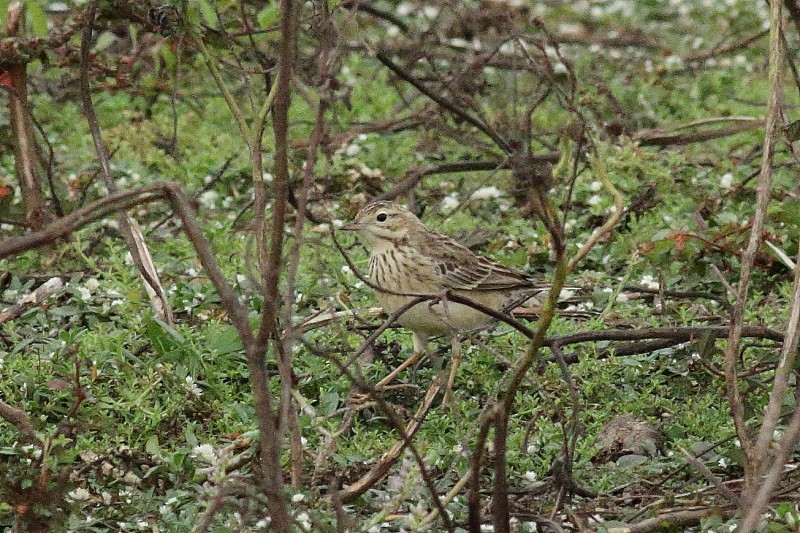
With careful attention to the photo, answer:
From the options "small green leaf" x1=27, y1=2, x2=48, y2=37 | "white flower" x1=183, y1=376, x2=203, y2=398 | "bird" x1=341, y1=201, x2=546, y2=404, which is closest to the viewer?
"white flower" x1=183, y1=376, x2=203, y2=398

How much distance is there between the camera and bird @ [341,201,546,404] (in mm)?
6531

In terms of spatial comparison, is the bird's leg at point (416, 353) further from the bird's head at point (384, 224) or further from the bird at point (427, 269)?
the bird's head at point (384, 224)

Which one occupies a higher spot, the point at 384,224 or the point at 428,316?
the point at 384,224

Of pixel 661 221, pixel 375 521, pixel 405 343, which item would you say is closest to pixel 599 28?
pixel 661 221

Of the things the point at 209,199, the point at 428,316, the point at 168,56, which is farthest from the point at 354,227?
the point at 168,56

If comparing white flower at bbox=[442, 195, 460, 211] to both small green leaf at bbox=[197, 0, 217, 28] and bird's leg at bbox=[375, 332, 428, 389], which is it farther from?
bird's leg at bbox=[375, 332, 428, 389]

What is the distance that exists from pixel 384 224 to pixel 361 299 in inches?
21.7

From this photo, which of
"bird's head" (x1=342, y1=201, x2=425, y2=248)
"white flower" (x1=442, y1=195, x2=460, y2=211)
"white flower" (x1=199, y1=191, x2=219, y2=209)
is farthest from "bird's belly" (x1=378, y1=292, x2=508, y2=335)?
"white flower" (x1=199, y1=191, x2=219, y2=209)

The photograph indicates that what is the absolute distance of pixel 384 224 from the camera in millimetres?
6820

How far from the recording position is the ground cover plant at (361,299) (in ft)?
12.7

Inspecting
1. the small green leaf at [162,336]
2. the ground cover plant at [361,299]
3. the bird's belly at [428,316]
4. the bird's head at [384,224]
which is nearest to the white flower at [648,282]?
the ground cover plant at [361,299]

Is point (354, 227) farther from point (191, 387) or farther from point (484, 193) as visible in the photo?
point (484, 193)

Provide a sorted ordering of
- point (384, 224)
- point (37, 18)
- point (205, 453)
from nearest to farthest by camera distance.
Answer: point (205, 453), point (384, 224), point (37, 18)

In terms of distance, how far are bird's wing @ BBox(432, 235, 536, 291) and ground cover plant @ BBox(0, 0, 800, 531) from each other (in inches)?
9.3
